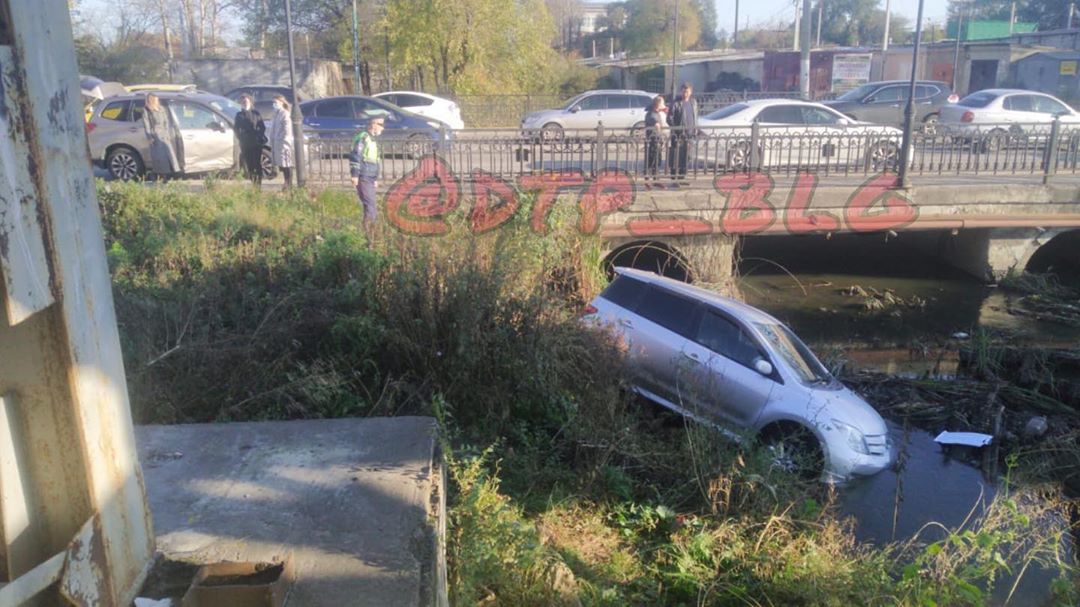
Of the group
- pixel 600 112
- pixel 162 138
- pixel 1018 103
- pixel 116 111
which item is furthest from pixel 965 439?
pixel 1018 103

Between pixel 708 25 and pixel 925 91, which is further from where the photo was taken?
pixel 708 25

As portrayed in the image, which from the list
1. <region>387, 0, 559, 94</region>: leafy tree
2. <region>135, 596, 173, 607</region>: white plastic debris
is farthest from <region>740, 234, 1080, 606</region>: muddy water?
<region>387, 0, 559, 94</region>: leafy tree

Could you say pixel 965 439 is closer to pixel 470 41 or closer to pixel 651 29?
pixel 470 41

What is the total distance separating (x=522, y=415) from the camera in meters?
7.40

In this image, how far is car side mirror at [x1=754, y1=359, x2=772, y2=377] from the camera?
27.5 feet

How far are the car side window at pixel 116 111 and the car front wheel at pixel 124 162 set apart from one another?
576mm

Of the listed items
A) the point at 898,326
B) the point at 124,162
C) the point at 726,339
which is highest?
the point at 124,162

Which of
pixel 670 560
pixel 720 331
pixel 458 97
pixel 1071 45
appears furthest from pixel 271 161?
pixel 1071 45

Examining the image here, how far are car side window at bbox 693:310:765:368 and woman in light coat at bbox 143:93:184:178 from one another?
37.2 feet

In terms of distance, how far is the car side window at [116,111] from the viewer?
54.1ft

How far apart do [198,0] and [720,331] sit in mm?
56603

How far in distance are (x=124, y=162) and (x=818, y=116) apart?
14.1 meters

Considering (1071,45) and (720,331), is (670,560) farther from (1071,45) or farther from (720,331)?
(1071,45)

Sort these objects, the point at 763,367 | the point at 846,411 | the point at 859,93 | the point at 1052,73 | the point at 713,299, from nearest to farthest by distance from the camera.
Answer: the point at 846,411
the point at 763,367
the point at 713,299
the point at 859,93
the point at 1052,73
